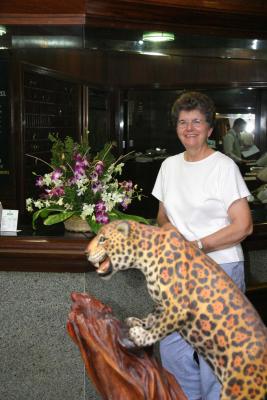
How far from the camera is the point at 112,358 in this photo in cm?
158

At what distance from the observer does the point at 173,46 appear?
4.27m

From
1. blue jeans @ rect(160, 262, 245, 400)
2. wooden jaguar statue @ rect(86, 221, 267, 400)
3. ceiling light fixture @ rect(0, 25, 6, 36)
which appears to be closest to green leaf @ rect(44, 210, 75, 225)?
blue jeans @ rect(160, 262, 245, 400)

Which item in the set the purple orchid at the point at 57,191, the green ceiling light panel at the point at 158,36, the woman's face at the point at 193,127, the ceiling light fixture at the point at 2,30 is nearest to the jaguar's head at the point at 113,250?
the woman's face at the point at 193,127

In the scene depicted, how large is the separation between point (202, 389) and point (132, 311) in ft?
2.09

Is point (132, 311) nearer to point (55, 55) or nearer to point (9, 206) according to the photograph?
point (9, 206)

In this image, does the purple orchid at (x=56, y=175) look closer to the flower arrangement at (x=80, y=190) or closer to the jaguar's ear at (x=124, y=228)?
the flower arrangement at (x=80, y=190)

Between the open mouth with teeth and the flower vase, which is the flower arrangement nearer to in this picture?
the flower vase

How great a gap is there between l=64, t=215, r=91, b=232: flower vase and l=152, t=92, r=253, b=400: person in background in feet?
1.56

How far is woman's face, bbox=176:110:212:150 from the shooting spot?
8.55 ft

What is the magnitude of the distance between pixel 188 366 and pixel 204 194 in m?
0.81

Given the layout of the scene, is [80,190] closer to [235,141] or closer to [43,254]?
[43,254]

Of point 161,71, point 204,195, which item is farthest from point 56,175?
point 161,71

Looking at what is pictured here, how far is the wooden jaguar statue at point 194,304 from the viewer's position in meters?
1.43

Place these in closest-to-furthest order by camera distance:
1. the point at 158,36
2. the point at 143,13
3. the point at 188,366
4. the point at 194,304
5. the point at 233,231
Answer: the point at 194,304
the point at 233,231
the point at 188,366
the point at 143,13
the point at 158,36
